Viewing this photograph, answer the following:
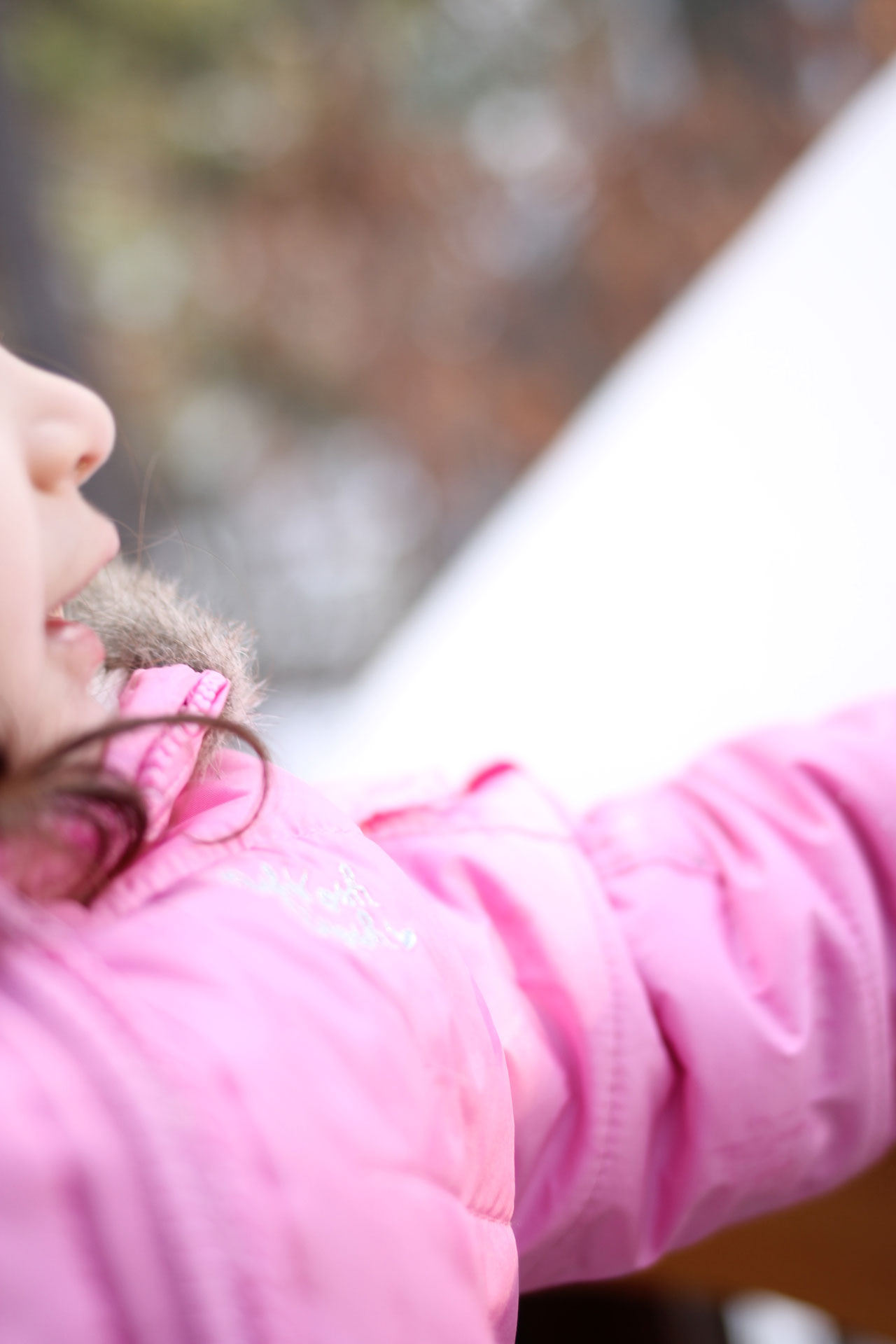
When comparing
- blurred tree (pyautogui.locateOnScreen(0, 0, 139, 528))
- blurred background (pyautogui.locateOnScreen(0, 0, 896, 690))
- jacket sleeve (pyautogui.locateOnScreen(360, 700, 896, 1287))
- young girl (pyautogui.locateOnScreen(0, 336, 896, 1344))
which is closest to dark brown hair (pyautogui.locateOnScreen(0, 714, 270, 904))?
young girl (pyautogui.locateOnScreen(0, 336, 896, 1344))

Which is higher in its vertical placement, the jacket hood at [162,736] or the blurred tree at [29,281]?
the jacket hood at [162,736]

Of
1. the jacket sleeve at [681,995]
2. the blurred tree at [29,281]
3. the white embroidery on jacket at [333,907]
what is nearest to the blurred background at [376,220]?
the blurred tree at [29,281]

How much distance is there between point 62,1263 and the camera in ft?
0.78

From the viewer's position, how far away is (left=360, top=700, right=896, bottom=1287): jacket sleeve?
1.33 feet

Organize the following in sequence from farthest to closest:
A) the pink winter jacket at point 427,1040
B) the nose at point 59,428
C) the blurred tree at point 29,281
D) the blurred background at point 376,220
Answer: the blurred background at point 376,220, the blurred tree at point 29,281, the nose at point 59,428, the pink winter jacket at point 427,1040

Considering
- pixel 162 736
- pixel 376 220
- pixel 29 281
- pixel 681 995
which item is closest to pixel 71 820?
pixel 162 736

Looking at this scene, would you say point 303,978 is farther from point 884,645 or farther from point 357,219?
point 357,219

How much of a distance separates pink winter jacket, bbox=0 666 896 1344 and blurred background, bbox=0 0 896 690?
1714 mm

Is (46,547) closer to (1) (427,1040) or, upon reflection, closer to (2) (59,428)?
(2) (59,428)

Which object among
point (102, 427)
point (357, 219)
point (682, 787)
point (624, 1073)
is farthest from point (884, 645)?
point (357, 219)

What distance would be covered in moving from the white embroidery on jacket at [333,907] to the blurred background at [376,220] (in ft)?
5.93

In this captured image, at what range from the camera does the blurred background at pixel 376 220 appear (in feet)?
7.26

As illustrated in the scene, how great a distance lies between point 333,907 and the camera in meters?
0.33

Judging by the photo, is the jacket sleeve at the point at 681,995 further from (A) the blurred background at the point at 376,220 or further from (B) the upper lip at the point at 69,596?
(A) the blurred background at the point at 376,220
